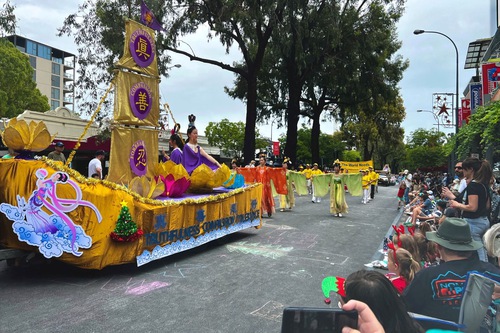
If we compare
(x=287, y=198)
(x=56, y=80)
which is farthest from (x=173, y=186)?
(x=56, y=80)

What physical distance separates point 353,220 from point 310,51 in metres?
15.3

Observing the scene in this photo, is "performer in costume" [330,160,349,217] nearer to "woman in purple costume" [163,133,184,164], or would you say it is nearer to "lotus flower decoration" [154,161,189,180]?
"woman in purple costume" [163,133,184,164]

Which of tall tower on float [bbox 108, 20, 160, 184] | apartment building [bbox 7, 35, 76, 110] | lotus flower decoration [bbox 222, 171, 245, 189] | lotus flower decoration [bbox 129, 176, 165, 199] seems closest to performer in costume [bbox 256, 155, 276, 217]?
lotus flower decoration [bbox 222, 171, 245, 189]

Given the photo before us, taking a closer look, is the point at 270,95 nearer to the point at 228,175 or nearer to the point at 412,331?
the point at 228,175

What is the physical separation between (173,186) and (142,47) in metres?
2.84

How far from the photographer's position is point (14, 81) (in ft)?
86.5

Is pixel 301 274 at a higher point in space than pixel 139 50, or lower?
lower

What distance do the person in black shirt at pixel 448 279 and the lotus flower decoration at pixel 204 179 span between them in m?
5.35

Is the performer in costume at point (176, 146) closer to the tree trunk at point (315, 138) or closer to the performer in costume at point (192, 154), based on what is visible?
the performer in costume at point (192, 154)

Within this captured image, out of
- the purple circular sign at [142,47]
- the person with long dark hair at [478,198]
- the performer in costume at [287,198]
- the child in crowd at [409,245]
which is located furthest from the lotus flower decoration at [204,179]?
the performer in costume at [287,198]

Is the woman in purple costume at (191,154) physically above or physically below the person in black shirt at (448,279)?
above

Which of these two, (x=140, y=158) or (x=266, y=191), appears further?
(x=266, y=191)

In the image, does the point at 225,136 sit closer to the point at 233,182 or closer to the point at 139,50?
the point at 233,182

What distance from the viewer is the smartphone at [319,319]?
165 cm
